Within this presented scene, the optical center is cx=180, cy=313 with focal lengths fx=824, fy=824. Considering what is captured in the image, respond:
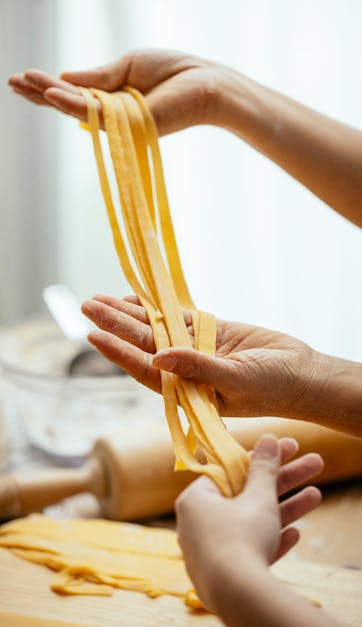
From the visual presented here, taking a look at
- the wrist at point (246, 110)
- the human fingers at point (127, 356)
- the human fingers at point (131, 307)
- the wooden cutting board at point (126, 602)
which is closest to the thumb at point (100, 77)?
the wrist at point (246, 110)

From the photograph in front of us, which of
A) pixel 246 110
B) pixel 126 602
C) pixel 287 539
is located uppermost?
pixel 246 110

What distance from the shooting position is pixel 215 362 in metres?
0.69

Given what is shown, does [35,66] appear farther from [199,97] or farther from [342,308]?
[199,97]

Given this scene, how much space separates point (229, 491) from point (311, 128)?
0.57 m

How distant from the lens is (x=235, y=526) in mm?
Answer: 517

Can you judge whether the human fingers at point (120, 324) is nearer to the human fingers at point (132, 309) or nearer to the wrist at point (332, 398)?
the human fingers at point (132, 309)

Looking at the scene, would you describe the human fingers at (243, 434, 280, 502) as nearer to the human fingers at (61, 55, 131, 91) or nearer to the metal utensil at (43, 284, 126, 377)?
the human fingers at (61, 55, 131, 91)

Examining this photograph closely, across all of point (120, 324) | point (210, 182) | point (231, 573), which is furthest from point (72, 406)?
point (231, 573)

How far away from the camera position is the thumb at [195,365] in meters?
0.67

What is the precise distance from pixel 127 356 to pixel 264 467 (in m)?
0.18

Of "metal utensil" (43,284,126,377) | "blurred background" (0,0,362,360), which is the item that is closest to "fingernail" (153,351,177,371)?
"metal utensil" (43,284,126,377)

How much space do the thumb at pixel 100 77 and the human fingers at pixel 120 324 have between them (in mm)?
413

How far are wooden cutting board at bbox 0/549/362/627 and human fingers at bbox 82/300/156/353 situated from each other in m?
0.27

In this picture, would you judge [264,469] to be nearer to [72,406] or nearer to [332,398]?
[332,398]
